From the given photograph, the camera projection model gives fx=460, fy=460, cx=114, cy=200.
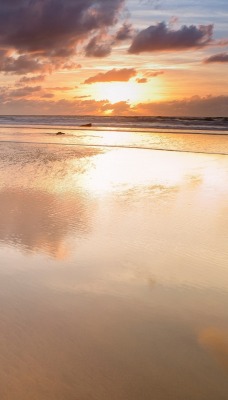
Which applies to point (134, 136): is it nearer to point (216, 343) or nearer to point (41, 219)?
point (41, 219)

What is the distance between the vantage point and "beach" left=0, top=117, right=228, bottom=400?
9.57ft

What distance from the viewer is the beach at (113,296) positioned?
2.92 meters

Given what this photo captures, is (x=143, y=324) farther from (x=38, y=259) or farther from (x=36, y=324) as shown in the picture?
(x=38, y=259)

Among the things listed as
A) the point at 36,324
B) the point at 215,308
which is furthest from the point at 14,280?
the point at 215,308

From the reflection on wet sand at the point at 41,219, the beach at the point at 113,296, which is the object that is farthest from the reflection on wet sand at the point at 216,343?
the reflection on wet sand at the point at 41,219

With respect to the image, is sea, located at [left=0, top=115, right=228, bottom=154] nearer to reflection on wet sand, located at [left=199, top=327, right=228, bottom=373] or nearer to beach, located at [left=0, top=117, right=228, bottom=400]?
beach, located at [left=0, top=117, right=228, bottom=400]

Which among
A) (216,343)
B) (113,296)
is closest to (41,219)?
(113,296)

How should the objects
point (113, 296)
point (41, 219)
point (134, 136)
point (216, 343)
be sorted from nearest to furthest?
point (216, 343), point (113, 296), point (41, 219), point (134, 136)

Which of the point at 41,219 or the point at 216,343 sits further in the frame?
the point at 41,219

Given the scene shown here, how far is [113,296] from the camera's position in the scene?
4180mm

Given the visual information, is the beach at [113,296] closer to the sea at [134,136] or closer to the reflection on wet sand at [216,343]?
the reflection on wet sand at [216,343]

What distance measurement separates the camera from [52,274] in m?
4.65

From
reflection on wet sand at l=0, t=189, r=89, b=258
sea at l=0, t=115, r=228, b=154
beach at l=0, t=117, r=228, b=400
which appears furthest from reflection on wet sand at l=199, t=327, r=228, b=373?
sea at l=0, t=115, r=228, b=154

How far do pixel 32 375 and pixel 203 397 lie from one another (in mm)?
1067
